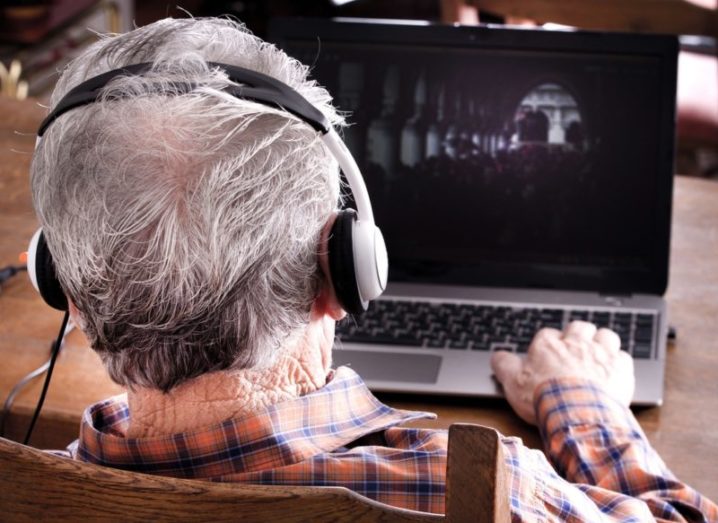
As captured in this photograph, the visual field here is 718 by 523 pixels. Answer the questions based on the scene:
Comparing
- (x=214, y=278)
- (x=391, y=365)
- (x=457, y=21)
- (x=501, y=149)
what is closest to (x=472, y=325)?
(x=391, y=365)

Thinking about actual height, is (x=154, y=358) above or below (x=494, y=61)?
below

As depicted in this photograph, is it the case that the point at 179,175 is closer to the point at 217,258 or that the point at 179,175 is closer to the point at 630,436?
the point at 217,258

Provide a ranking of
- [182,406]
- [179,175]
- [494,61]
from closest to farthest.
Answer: [179,175]
[182,406]
[494,61]

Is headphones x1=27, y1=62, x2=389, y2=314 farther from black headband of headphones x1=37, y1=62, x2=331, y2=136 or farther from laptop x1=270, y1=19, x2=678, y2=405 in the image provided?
laptop x1=270, y1=19, x2=678, y2=405

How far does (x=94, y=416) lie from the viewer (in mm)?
982

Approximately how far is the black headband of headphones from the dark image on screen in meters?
0.70

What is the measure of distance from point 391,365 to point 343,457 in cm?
47

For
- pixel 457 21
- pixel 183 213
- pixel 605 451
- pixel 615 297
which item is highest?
pixel 457 21

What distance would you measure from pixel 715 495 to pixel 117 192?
662 mm

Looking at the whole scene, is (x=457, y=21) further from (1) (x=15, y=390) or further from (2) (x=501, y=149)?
(1) (x=15, y=390)

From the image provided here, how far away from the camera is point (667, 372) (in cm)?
135

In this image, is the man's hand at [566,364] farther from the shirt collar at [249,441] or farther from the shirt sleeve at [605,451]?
the shirt collar at [249,441]

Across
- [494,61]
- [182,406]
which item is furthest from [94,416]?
[494,61]

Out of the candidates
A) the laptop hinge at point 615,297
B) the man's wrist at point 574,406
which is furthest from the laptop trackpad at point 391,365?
the laptop hinge at point 615,297
